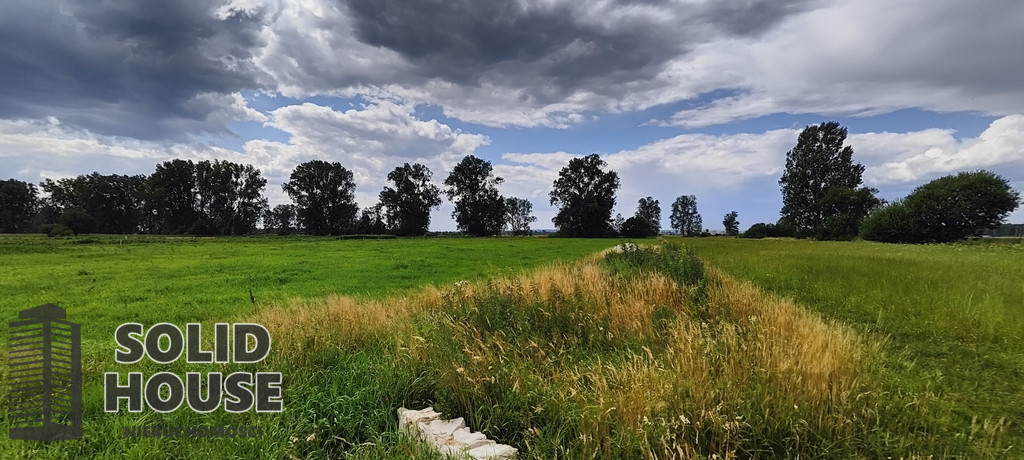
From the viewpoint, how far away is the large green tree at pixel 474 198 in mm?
94062

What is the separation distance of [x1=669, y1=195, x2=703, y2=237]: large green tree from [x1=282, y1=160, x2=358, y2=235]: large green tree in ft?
395

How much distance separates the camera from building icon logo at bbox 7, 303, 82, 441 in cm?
372

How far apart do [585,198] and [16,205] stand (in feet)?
450

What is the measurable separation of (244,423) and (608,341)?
499cm

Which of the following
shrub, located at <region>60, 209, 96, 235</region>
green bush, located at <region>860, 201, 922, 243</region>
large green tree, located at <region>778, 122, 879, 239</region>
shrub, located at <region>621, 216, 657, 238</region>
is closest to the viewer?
green bush, located at <region>860, 201, 922, 243</region>

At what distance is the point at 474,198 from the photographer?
312ft

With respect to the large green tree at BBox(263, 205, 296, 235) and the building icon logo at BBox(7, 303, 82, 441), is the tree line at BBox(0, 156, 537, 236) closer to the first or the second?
the large green tree at BBox(263, 205, 296, 235)

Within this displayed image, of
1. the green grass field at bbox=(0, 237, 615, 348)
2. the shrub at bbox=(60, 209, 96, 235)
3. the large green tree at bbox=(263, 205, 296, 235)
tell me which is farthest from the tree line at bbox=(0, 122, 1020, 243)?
the green grass field at bbox=(0, 237, 615, 348)

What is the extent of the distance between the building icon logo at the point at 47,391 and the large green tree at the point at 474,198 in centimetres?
8847

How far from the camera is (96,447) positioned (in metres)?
3.59

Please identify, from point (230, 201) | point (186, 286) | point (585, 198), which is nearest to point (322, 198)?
point (230, 201)

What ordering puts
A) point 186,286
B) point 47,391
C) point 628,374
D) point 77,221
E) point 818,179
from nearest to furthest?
point 47,391, point 628,374, point 186,286, point 818,179, point 77,221

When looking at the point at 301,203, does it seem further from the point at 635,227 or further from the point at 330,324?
the point at 330,324

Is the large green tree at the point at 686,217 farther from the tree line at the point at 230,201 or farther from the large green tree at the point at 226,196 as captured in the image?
the large green tree at the point at 226,196
